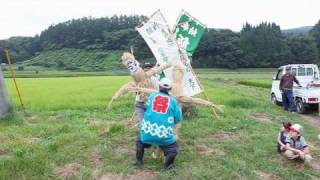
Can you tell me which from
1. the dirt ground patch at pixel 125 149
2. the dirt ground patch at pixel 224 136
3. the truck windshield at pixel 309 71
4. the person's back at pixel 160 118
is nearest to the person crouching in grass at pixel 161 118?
the person's back at pixel 160 118

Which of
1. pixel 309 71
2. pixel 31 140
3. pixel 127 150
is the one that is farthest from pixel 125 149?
pixel 309 71

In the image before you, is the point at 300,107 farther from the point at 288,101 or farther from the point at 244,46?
the point at 244,46

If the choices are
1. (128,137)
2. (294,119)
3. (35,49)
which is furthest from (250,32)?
(128,137)

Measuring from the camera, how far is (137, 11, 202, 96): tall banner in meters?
10.1

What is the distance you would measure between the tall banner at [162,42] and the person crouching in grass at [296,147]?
2.97m

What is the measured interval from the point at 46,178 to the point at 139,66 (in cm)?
257

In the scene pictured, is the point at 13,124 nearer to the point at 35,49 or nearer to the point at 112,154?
the point at 112,154

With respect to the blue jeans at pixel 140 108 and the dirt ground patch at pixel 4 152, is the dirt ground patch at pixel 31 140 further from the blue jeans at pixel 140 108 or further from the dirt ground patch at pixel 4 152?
the blue jeans at pixel 140 108

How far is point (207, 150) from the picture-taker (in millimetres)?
8484

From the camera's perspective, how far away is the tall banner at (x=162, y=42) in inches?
397

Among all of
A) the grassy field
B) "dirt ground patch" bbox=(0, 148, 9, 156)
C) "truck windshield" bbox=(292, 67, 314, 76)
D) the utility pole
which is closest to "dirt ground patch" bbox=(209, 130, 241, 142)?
the grassy field

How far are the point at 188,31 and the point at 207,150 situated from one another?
3.77 metres

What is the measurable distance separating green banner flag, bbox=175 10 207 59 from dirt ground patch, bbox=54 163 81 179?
4.62 metres

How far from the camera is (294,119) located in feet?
44.9
